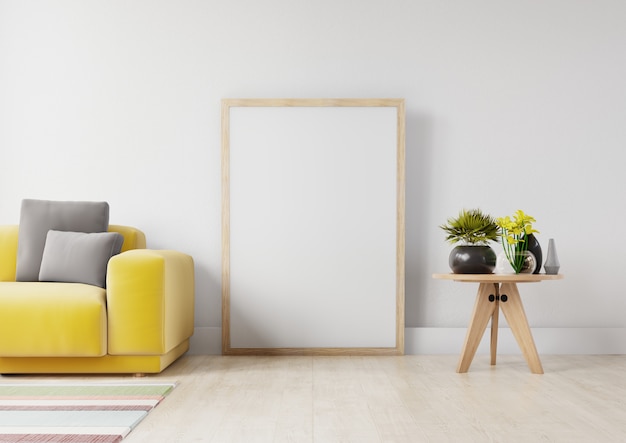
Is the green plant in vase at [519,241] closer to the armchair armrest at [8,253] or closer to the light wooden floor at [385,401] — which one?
the light wooden floor at [385,401]

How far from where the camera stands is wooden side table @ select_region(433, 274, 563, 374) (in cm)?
384

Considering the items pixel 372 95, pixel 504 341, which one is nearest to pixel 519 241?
pixel 504 341

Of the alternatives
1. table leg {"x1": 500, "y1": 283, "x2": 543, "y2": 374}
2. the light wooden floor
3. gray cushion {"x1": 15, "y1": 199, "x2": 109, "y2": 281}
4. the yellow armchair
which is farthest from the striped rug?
table leg {"x1": 500, "y1": 283, "x2": 543, "y2": 374}

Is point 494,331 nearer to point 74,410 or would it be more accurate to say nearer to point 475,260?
point 475,260

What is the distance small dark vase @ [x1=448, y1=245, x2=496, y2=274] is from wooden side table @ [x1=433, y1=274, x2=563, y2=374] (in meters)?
0.07

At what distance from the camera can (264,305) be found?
15.1 feet

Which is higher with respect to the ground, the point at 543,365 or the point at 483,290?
the point at 483,290

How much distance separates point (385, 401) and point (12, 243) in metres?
2.54

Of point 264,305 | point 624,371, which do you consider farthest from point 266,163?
point 624,371

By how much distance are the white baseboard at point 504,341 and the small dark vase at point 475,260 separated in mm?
856

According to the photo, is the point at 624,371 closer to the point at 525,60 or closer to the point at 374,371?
the point at 374,371

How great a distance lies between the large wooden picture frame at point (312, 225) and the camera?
4586mm

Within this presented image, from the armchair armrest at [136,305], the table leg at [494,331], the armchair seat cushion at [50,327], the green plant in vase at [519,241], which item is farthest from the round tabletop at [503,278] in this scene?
the armchair seat cushion at [50,327]

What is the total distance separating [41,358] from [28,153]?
169 cm
